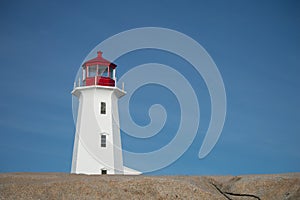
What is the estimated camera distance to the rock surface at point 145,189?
8.57 metres

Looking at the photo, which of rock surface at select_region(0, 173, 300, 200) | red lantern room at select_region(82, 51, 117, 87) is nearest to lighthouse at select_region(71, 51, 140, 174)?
red lantern room at select_region(82, 51, 117, 87)

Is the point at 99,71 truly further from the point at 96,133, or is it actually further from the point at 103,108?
the point at 96,133

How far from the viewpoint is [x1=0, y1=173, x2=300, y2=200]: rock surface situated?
8570 millimetres

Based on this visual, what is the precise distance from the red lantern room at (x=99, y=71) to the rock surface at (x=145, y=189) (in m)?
18.9

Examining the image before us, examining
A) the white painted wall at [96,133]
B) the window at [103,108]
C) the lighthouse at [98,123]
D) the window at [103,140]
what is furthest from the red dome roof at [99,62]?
the window at [103,140]

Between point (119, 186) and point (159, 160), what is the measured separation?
1352cm

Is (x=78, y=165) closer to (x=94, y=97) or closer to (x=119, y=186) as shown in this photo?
(x=94, y=97)

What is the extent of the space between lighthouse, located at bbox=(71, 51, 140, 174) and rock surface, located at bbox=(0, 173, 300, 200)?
16.8 m

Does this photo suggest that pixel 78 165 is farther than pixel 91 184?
Yes

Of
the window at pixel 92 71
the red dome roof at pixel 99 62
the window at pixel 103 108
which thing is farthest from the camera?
the window at pixel 92 71

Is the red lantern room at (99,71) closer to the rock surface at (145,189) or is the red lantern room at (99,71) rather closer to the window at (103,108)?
the window at (103,108)

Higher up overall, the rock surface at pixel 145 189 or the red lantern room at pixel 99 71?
the red lantern room at pixel 99 71

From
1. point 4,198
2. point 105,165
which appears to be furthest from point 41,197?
point 105,165

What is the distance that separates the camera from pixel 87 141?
26.9 meters
